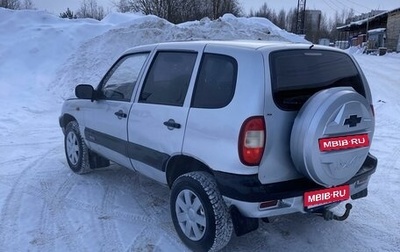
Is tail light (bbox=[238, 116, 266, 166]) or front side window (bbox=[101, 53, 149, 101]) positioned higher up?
front side window (bbox=[101, 53, 149, 101])

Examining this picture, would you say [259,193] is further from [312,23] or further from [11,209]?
[312,23]

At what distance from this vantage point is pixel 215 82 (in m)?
3.34

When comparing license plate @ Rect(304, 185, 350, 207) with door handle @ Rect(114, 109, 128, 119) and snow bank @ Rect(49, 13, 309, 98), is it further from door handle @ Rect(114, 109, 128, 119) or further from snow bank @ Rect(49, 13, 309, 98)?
snow bank @ Rect(49, 13, 309, 98)

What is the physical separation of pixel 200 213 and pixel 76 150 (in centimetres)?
274

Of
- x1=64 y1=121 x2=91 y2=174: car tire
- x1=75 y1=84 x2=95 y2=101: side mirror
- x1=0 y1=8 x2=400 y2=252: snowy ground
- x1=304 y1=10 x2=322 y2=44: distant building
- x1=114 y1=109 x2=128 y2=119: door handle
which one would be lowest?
x1=0 y1=8 x2=400 y2=252: snowy ground

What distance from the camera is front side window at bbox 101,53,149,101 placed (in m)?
4.39

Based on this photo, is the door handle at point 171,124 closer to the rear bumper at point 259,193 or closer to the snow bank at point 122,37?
the rear bumper at point 259,193

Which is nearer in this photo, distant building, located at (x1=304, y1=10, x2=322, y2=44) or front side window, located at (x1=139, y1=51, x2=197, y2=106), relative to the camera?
front side window, located at (x1=139, y1=51, x2=197, y2=106)

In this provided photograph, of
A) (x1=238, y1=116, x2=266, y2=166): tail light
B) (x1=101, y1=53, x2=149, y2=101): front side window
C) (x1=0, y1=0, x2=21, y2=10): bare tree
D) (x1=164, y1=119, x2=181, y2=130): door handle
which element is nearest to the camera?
(x1=238, y1=116, x2=266, y2=166): tail light

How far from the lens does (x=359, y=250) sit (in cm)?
360

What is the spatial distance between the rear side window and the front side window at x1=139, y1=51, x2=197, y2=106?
0.57ft

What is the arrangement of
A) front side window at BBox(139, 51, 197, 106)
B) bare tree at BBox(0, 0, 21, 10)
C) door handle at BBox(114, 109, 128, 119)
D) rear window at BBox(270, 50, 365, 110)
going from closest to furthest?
rear window at BBox(270, 50, 365, 110) < front side window at BBox(139, 51, 197, 106) < door handle at BBox(114, 109, 128, 119) < bare tree at BBox(0, 0, 21, 10)

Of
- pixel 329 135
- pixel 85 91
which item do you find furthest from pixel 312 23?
pixel 329 135

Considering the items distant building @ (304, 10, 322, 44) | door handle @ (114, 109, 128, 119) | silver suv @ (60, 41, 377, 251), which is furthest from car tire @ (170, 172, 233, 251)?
distant building @ (304, 10, 322, 44)
